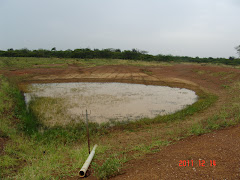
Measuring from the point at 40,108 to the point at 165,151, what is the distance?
778cm

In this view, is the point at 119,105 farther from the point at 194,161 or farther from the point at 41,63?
the point at 41,63

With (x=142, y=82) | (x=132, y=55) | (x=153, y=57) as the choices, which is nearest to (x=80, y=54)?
(x=132, y=55)

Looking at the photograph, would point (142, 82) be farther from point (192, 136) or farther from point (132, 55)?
point (132, 55)

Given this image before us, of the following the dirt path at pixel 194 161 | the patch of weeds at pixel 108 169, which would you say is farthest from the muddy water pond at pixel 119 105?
the patch of weeds at pixel 108 169

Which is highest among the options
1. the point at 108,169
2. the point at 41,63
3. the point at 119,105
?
the point at 41,63

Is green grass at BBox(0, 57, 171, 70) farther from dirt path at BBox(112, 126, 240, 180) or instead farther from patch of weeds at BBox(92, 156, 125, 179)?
dirt path at BBox(112, 126, 240, 180)

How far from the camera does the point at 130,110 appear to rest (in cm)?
928

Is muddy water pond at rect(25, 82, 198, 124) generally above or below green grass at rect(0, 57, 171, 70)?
below

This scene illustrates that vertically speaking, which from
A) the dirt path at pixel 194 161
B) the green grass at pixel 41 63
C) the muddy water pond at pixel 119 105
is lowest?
the muddy water pond at pixel 119 105
